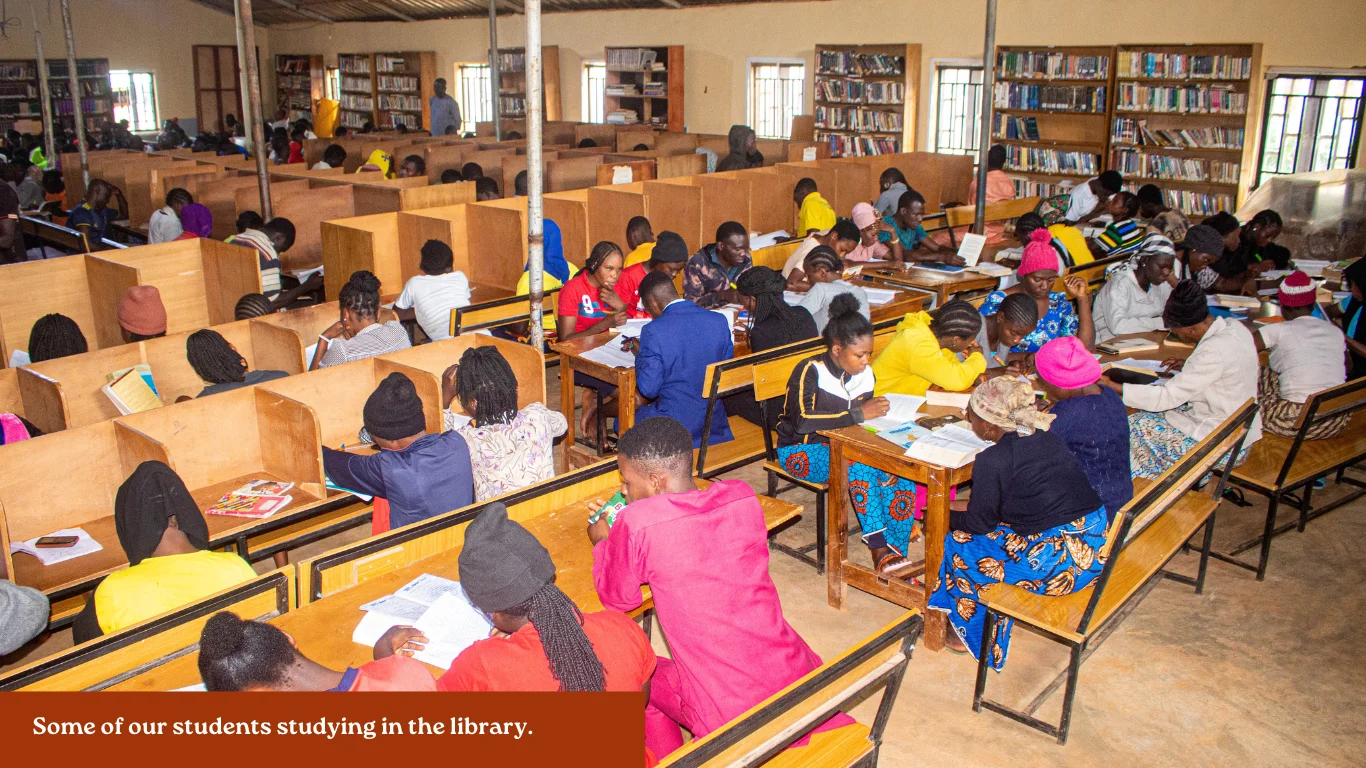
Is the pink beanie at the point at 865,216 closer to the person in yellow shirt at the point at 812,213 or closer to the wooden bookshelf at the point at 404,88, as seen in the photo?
the person in yellow shirt at the point at 812,213

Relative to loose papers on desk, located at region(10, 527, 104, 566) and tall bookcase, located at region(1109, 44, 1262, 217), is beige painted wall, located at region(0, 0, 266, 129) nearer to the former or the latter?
tall bookcase, located at region(1109, 44, 1262, 217)

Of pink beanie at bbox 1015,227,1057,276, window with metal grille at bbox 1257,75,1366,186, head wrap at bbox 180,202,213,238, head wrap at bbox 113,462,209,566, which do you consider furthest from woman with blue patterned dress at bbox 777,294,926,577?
window with metal grille at bbox 1257,75,1366,186

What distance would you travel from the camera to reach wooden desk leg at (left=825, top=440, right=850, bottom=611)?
385 cm

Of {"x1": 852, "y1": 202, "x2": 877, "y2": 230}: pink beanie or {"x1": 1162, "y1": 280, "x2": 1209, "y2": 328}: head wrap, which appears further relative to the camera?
{"x1": 852, "y1": 202, "x2": 877, "y2": 230}: pink beanie

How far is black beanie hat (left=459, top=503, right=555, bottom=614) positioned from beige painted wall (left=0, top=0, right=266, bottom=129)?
65.8 ft

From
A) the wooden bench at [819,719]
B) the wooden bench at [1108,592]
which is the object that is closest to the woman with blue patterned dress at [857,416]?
the wooden bench at [1108,592]

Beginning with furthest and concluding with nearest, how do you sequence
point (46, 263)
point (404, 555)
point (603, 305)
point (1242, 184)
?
1. point (1242, 184)
2. point (46, 263)
3. point (603, 305)
4. point (404, 555)

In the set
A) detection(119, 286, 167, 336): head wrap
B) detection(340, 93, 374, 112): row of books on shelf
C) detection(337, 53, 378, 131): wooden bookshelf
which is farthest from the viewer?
detection(340, 93, 374, 112): row of books on shelf

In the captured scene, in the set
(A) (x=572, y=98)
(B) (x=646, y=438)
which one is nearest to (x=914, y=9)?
(A) (x=572, y=98)

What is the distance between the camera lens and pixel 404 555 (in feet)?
9.25

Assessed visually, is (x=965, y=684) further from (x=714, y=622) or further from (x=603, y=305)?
(x=603, y=305)

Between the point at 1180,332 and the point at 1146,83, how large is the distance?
708 centimetres

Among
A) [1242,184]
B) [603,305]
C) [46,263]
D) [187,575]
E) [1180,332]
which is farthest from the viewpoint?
[1242,184]

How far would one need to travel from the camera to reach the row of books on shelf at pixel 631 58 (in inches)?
608
